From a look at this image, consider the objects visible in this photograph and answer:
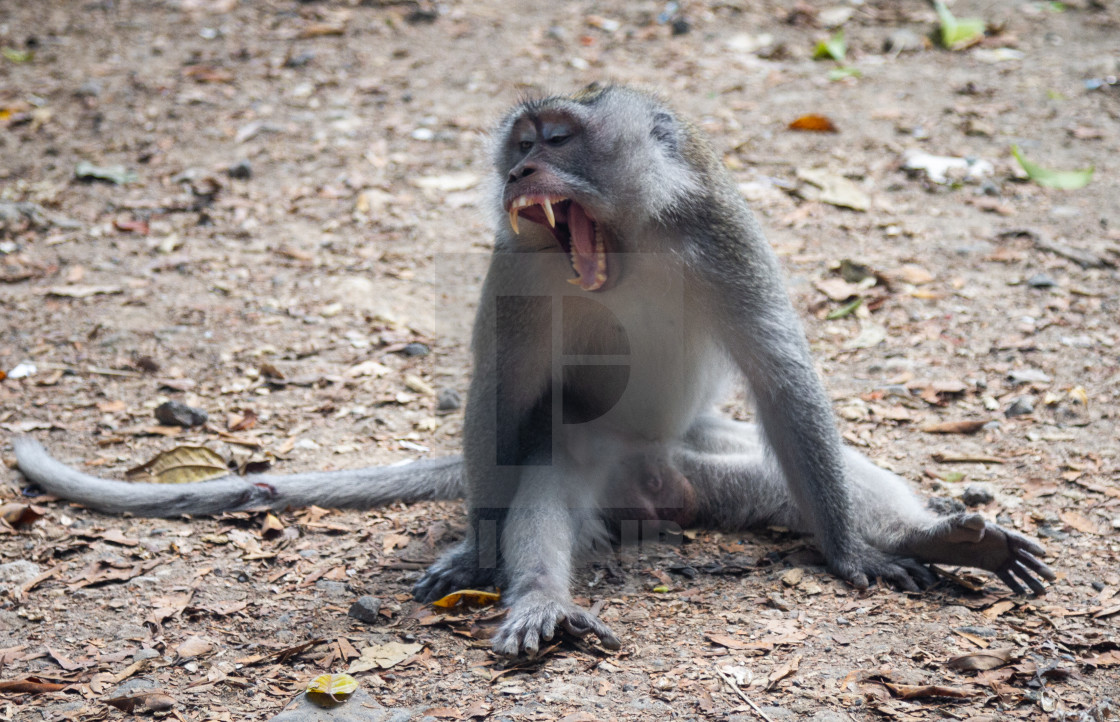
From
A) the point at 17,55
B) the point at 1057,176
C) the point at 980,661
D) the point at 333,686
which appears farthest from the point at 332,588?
the point at 17,55

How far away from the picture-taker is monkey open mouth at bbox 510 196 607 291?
3.59m

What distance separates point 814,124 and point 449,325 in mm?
3385

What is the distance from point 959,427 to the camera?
4.66m

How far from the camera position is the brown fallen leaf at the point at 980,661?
306 cm

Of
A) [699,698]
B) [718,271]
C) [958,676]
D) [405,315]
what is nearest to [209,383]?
[405,315]

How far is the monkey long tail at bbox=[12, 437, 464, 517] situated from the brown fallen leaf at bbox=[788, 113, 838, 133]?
14.4ft

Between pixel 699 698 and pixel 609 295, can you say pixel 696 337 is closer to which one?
pixel 609 295

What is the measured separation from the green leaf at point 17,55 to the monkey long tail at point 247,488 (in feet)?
18.8

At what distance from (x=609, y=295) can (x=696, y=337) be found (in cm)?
40

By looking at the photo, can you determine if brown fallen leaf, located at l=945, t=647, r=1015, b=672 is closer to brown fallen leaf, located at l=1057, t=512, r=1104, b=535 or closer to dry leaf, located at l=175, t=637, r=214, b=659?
brown fallen leaf, located at l=1057, t=512, r=1104, b=535

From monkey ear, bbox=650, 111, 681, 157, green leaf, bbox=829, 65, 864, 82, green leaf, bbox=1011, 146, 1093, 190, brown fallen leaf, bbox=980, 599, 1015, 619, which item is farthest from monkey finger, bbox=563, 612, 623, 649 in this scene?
green leaf, bbox=829, 65, 864, 82

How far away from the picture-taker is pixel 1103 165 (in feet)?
22.3

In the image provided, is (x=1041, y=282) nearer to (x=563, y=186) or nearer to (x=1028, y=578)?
(x=1028, y=578)

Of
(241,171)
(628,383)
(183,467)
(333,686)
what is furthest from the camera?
(241,171)
